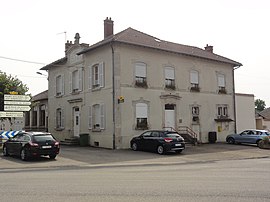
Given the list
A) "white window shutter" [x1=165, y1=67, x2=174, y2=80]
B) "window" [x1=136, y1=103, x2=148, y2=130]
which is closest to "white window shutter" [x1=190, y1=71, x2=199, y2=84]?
"white window shutter" [x1=165, y1=67, x2=174, y2=80]

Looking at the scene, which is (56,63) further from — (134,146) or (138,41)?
(134,146)

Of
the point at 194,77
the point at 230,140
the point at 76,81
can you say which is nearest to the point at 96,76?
the point at 76,81

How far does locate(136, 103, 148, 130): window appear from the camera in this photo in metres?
23.7

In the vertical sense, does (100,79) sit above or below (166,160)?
above

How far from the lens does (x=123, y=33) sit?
25406 millimetres

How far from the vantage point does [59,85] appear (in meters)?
30.8

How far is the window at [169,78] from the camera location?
25859 mm

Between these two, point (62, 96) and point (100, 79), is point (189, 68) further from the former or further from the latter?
point (62, 96)

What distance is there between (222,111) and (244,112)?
11.3 ft

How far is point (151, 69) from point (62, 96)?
31.3 feet

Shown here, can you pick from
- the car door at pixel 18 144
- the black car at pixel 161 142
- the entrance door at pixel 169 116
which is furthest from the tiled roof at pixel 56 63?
the car door at pixel 18 144

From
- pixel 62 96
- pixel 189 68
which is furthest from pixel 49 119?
pixel 189 68

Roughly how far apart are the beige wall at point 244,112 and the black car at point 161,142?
1346 cm

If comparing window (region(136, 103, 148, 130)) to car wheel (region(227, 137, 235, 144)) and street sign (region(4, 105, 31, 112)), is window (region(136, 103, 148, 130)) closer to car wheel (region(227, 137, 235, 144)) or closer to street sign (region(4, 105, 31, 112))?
street sign (region(4, 105, 31, 112))
